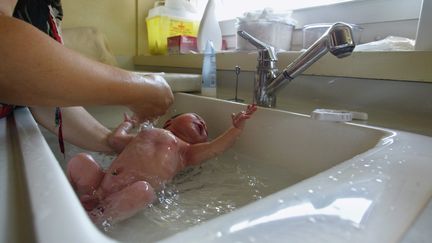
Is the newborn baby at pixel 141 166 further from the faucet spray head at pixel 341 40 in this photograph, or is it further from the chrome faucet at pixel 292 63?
the faucet spray head at pixel 341 40

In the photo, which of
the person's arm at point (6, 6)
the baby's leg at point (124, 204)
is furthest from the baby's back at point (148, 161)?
the person's arm at point (6, 6)

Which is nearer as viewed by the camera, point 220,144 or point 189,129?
point 220,144

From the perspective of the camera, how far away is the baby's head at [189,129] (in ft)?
3.17

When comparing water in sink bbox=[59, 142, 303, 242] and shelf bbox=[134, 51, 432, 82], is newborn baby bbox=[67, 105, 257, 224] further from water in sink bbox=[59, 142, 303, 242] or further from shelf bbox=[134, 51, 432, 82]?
shelf bbox=[134, 51, 432, 82]

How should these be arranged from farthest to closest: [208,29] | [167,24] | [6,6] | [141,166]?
1. [167,24]
2. [208,29]
3. [141,166]
4. [6,6]

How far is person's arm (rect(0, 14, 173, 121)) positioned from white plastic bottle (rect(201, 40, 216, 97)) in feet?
2.25

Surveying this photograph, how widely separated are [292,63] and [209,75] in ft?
1.52

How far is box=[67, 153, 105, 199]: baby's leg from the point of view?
70cm

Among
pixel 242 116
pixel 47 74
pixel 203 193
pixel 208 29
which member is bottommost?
pixel 203 193

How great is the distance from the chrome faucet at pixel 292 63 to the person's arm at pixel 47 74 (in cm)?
43

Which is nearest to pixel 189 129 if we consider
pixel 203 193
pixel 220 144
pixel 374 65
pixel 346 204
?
pixel 220 144

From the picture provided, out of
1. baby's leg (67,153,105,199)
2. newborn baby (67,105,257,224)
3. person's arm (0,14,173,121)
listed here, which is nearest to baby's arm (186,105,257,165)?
newborn baby (67,105,257,224)

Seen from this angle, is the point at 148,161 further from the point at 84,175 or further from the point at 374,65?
the point at 374,65

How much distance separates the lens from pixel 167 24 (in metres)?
1.75
